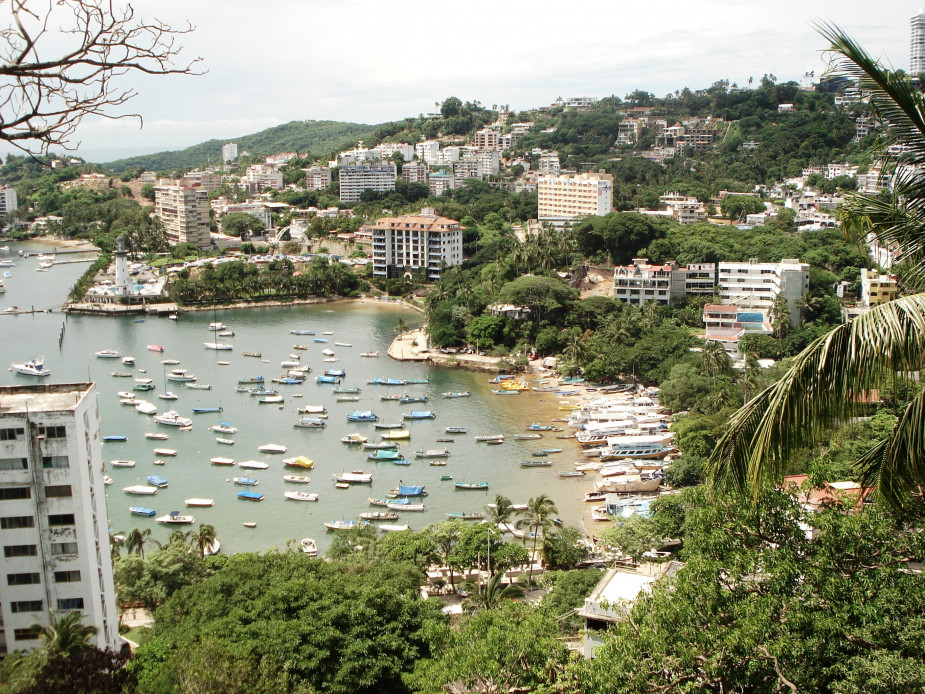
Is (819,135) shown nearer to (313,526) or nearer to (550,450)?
(550,450)

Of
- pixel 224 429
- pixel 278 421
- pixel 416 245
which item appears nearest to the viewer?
pixel 224 429

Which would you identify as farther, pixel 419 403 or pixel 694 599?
pixel 419 403

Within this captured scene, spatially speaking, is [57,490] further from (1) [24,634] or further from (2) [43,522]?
(1) [24,634]

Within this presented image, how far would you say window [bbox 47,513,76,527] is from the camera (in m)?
6.94

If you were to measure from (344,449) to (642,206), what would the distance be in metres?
26.8

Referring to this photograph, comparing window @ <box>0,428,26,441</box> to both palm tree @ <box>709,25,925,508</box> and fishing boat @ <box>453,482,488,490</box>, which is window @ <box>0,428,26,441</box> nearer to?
palm tree @ <box>709,25,925,508</box>

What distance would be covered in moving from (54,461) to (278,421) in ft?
35.3

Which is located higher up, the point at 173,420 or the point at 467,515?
the point at 173,420

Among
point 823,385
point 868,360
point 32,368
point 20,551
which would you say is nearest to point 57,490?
point 20,551

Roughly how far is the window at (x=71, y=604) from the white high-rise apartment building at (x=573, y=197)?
32324 millimetres

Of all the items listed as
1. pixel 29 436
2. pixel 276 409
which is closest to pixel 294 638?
pixel 29 436

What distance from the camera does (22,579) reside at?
6895 millimetres

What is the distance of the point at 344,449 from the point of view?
632 inches

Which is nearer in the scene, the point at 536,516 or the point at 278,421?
the point at 536,516
